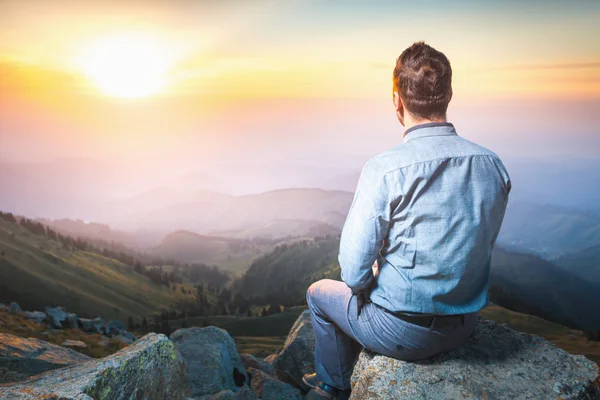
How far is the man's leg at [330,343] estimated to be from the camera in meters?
5.05

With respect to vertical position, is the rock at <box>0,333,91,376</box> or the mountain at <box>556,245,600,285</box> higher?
the rock at <box>0,333,91,376</box>

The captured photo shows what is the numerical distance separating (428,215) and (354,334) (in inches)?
75.5

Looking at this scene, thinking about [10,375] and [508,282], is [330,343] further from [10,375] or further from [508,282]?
[508,282]

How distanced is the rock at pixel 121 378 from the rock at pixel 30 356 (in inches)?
104

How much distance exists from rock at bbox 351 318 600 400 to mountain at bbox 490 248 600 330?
38842 millimetres

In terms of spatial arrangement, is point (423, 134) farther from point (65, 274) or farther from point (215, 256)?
point (215, 256)

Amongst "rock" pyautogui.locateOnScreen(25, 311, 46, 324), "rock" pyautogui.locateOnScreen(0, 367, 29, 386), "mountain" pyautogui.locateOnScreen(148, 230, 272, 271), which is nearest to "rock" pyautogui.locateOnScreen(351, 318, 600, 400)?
"rock" pyautogui.locateOnScreen(0, 367, 29, 386)

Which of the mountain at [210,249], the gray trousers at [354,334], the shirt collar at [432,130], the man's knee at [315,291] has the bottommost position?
the mountain at [210,249]

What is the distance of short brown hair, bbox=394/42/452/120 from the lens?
3.62 m

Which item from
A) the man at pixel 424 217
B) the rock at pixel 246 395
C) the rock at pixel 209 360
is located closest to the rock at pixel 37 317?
the rock at pixel 209 360

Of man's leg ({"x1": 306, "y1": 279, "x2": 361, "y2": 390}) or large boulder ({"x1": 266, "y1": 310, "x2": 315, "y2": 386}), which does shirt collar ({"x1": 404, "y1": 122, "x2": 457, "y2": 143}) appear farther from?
large boulder ({"x1": 266, "y1": 310, "x2": 315, "y2": 386})

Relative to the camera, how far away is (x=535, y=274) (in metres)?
85.3

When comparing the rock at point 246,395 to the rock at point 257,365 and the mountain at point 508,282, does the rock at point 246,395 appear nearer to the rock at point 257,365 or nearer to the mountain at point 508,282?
the rock at point 257,365

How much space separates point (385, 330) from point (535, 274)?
9729cm
